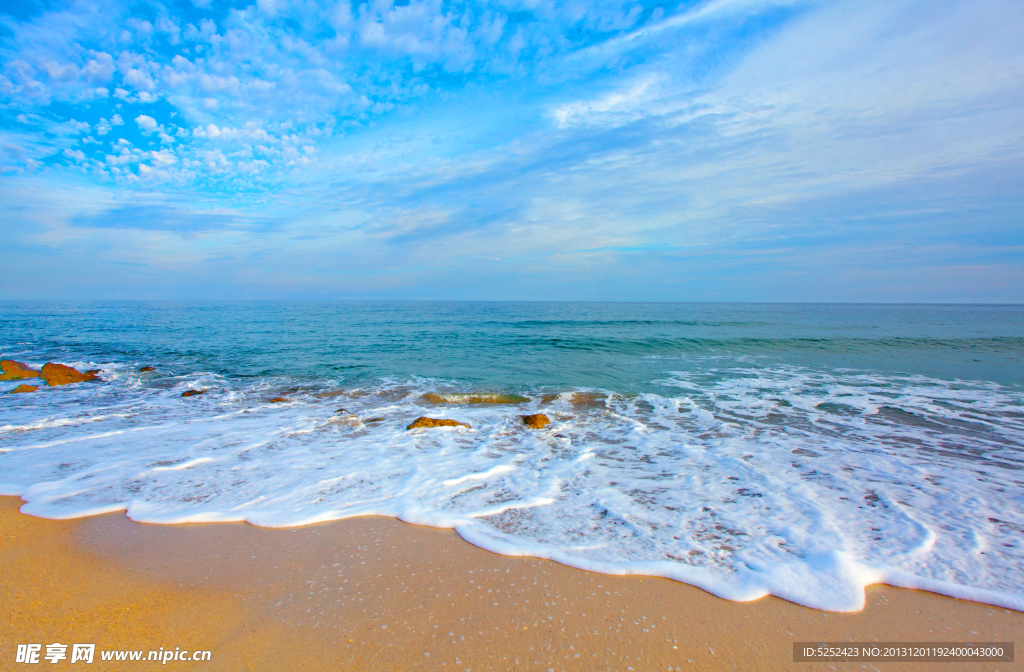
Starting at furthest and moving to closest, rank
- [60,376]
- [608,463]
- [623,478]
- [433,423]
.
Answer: [60,376]
[433,423]
[608,463]
[623,478]

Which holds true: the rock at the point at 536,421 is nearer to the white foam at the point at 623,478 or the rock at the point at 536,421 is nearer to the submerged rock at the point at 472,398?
the white foam at the point at 623,478

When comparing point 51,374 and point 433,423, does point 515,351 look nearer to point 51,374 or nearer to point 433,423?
point 433,423

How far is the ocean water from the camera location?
3.49m

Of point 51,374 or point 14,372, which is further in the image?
point 14,372

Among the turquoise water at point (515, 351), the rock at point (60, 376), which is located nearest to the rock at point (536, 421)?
the turquoise water at point (515, 351)

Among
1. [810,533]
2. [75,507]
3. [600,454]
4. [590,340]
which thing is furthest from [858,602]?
[590,340]

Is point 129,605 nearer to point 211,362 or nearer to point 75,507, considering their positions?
point 75,507

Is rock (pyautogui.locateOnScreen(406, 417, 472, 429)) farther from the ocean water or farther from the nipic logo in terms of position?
the nipic logo

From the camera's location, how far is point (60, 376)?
37.8ft

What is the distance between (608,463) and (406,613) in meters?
3.67

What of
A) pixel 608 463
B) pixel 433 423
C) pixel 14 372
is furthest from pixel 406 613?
pixel 14 372
